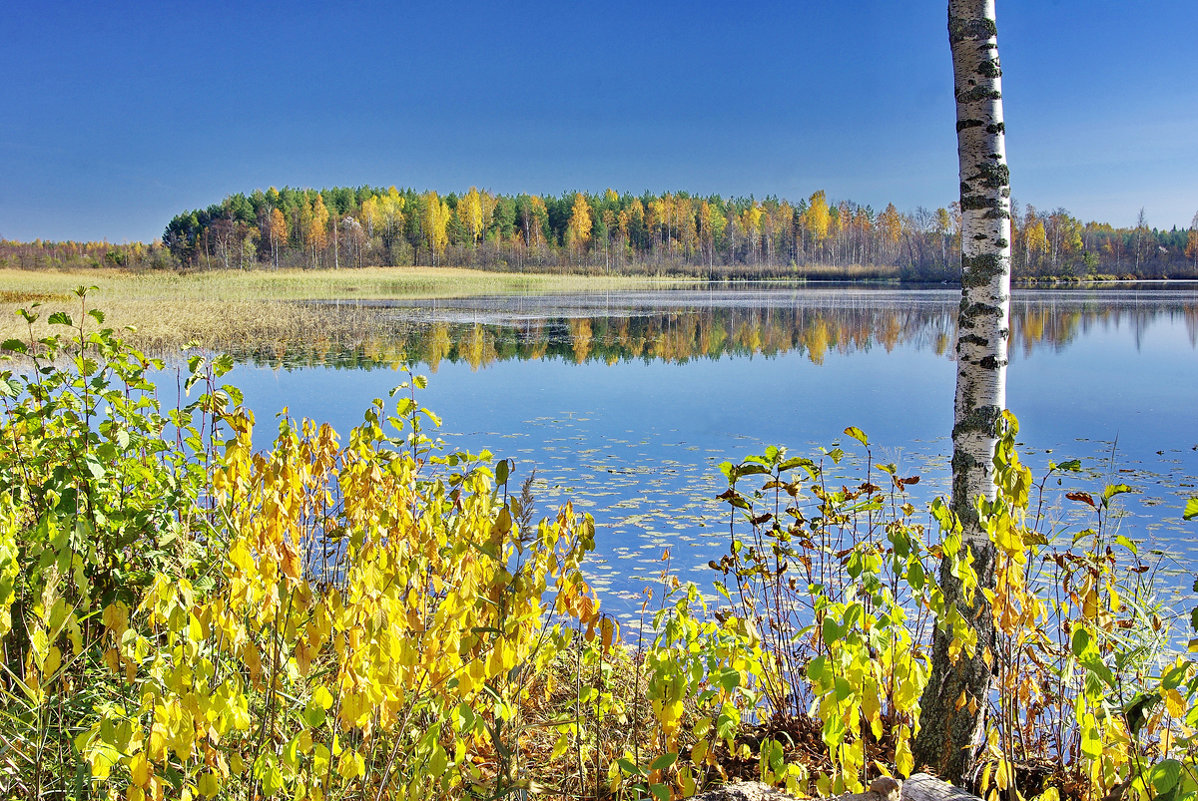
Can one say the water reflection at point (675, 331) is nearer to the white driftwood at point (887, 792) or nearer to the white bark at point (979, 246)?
the white bark at point (979, 246)

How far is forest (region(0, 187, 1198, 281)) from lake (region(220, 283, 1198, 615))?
59376 millimetres

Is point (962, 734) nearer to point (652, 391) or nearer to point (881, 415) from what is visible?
point (881, 415)

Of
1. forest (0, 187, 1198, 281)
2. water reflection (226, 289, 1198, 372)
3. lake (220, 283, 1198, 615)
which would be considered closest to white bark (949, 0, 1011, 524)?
lake (220, 283, 1198, 615)

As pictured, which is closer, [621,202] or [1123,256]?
[1123,256]

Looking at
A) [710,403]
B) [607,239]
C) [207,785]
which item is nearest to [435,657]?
[207,785]

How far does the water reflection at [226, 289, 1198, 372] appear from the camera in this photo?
52.5 feet

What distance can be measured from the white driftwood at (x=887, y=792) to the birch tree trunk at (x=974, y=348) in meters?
0.46

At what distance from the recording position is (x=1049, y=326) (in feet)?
72.8

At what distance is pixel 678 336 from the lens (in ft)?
65.3

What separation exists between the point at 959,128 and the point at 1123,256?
105309 millimetres

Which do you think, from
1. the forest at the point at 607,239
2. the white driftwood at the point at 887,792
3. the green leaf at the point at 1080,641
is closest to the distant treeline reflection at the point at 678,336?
the white driftwood at the point at 887,792

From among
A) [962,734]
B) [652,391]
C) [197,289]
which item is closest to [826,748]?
[962,734]

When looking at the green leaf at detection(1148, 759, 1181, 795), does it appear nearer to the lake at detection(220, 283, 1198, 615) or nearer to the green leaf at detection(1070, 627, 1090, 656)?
the green leaf at detection(1070, 627, 1090, 656)

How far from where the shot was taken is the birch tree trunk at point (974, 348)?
8.64 ft
